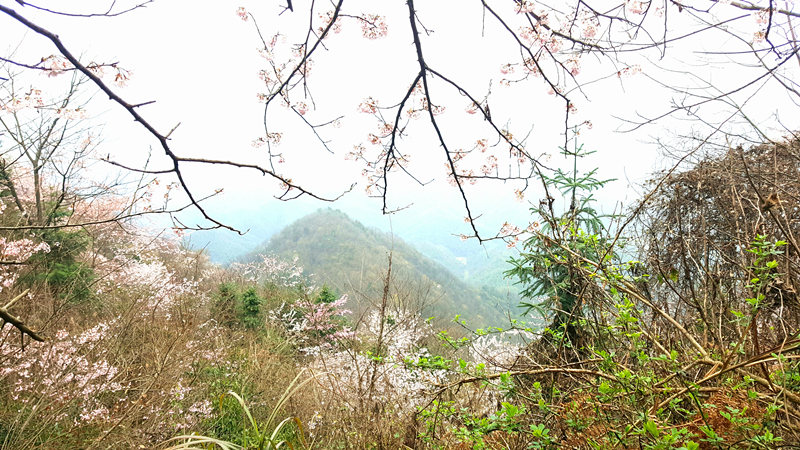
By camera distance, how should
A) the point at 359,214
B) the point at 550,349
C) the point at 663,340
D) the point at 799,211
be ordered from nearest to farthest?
the point at 663,340
the point at 799,211
the point at 550,349
the point at 359,214

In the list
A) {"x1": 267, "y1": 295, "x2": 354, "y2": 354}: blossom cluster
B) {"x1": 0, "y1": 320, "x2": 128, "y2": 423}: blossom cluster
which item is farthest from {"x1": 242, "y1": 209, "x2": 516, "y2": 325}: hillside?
{"x1": 0, "y1": 320, "x2": 128, "y2": 423}: blossom cluster

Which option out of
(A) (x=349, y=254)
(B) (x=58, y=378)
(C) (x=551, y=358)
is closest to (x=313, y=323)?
(B) (x=58, y=378)

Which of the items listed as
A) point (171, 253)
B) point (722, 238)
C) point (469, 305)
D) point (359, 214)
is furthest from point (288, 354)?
point (359, 214)

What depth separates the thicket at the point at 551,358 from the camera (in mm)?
1582

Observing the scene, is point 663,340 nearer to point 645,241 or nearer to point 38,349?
point 645,241

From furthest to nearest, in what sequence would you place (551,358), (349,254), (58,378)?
(349,254), (551,358), (58,378)

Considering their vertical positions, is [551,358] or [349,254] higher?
[551,358]

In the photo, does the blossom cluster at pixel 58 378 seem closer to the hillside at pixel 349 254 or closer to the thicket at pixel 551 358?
the thicket at pixel 551 358

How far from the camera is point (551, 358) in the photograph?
3.66 m

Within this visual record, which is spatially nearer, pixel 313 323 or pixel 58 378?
pixel 58 378

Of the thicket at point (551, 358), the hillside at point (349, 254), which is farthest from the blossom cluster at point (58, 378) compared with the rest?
the hillside at point (349, 254)

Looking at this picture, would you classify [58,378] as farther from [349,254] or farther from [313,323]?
[349,254]

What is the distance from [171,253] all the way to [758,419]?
62.2 ft

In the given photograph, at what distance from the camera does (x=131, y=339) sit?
4852 millimetres
